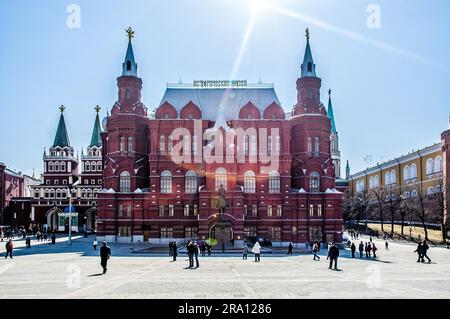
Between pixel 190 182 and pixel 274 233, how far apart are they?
13840 millimetres

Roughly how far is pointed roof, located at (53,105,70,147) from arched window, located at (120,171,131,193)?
4208 cm

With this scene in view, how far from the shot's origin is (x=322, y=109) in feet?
234

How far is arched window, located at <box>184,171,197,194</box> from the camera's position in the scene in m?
70.1

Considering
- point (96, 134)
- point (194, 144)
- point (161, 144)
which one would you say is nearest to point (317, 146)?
point (194, 144)

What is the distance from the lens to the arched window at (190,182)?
70.1 metres

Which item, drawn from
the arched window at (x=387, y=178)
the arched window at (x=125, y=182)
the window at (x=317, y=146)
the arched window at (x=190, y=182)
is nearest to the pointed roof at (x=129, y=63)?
the arched window at (x=125, y=182)

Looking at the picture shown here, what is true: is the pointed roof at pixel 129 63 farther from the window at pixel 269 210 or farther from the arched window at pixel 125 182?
the window at pixel 269 210

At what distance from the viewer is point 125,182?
70812mm

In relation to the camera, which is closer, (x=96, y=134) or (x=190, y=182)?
(x=190, y=182)

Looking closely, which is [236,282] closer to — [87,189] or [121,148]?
[121,148]

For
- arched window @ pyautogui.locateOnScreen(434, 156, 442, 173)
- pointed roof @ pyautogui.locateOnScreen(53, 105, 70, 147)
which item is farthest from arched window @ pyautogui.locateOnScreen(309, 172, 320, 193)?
pointed roof @ pyautogui.locateOnScreen(53, 105, 70, 147)

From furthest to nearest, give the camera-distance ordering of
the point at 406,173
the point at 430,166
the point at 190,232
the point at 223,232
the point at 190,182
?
the point at 406,173
the point at 430,166
the point at 190,182
the point at 190,232
the point at 223,232

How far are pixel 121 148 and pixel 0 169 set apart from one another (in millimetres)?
53880

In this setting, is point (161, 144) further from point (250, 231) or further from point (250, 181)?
point (250, 231)
